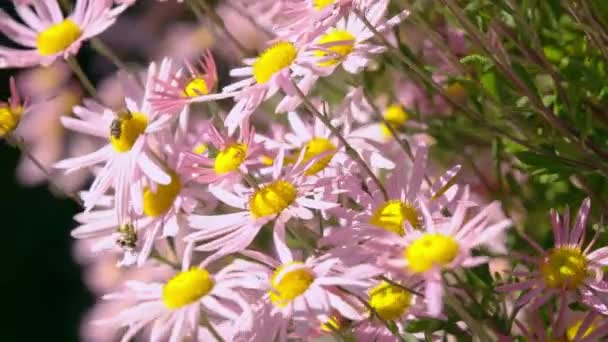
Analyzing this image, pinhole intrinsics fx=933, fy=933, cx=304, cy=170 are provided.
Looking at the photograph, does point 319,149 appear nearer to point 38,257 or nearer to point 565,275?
point 565,275

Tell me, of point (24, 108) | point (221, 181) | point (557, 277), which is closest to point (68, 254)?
point (24, 108)

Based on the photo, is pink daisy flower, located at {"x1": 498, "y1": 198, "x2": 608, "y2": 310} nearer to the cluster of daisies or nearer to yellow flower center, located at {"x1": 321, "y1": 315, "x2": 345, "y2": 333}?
the cluster of daisies

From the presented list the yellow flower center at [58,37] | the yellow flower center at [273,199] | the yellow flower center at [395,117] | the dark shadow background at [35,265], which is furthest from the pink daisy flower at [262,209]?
the dark shadow background at [35,265]

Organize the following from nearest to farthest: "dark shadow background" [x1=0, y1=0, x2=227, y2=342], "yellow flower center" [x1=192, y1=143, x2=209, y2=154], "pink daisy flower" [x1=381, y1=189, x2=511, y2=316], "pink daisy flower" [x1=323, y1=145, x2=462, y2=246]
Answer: "pink daisy flower" [x1=381, y1=189, x2=511, y2=316] → "pink daisy flower" [x1=323, y1=145, x2=462, y2=246] → "yellow flower center" [x1=192, y1=143, x2=209, y2=154] → "dark shadow background" [x1=0, y1=0, x2=227, y2=342]

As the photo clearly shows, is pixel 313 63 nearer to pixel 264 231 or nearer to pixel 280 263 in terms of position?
pixel 280 263

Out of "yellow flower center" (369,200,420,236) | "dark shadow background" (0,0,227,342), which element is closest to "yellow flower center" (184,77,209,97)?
"yellow flower center" (369,200,420,236)

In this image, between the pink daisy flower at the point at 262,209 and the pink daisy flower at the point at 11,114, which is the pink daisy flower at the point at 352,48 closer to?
the pink daisy flower at the point at 262,209
